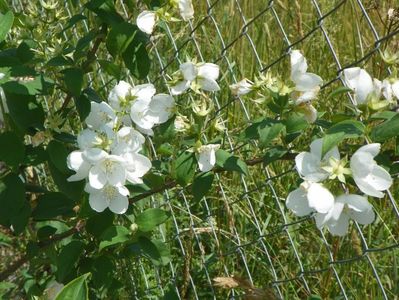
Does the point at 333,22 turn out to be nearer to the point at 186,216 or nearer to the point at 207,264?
the point at 186,216

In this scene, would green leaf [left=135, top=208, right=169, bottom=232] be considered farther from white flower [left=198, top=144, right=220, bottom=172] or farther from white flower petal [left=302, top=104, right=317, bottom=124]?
white flower petal [left=302, top=104, right=317, bottom=124]

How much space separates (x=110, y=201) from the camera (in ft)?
4.21

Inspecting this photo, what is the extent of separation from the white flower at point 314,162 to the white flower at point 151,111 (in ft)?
1.05

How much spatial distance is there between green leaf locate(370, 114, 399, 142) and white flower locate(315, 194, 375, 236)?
0.10 meters

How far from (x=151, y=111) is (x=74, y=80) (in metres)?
0.17

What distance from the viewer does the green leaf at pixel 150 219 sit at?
1.50 metres

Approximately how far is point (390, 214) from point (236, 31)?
99 centimetres

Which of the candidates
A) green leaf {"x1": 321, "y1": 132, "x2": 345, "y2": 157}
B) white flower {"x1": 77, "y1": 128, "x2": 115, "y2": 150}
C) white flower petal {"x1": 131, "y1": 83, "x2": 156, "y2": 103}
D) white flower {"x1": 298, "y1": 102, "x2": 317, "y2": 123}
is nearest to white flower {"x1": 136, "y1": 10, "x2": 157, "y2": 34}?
white flower petal {"x1": 131, "y1": 83, "x2": 156, "y2": 103}

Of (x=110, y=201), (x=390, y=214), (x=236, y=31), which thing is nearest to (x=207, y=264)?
(x=390, y=214)

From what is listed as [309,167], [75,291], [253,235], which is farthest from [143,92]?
[253,235]

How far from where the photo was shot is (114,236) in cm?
144

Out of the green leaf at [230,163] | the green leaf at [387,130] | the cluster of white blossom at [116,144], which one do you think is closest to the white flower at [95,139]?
the cluster of white blossom at [116,144]

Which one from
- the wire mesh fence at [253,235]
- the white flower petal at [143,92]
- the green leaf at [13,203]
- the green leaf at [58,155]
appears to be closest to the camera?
the white flower petal at [143,92]

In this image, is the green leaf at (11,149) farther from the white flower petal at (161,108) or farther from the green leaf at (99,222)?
the white flower petal at (161,108)
